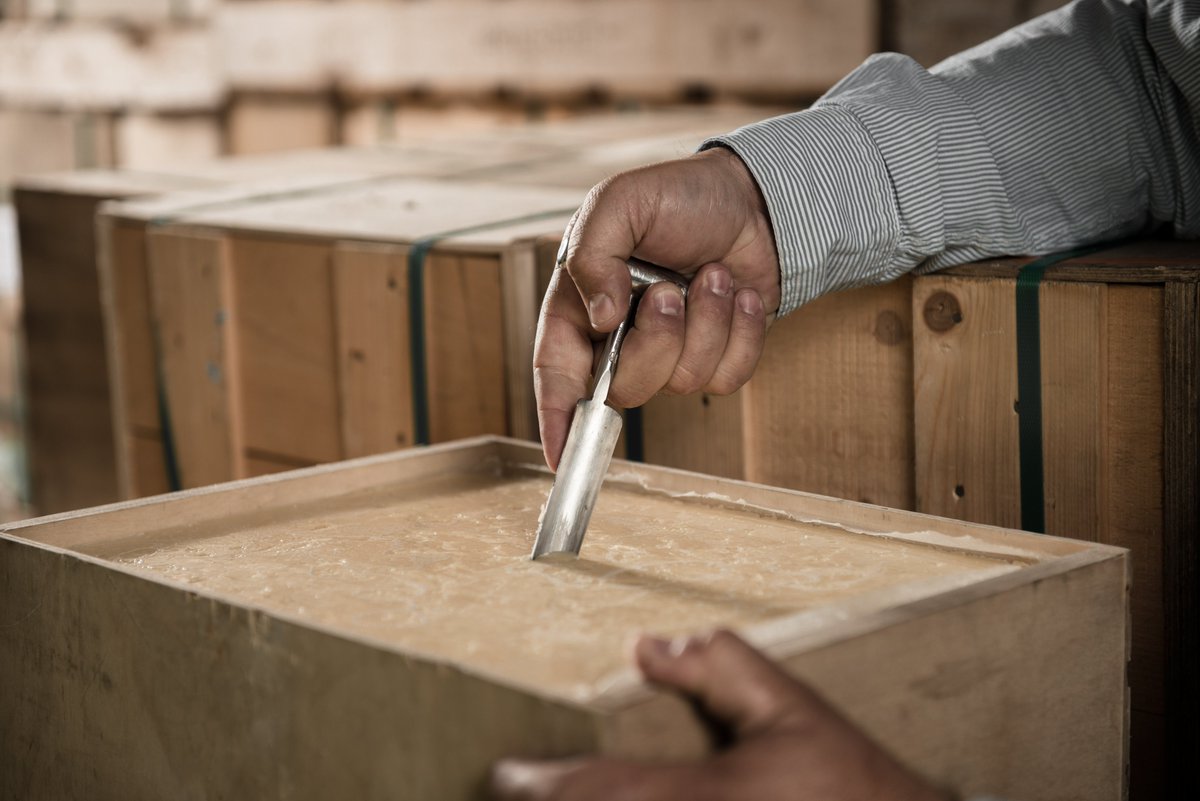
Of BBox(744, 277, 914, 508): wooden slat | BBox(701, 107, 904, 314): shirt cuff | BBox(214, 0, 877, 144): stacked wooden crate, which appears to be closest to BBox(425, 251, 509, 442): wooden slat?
BBox(744, 277, 914, 508): wooden slat

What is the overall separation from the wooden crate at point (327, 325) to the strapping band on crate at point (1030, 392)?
0.63 m

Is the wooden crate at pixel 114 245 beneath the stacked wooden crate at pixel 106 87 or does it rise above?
beneath

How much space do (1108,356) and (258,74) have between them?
4.03 meters

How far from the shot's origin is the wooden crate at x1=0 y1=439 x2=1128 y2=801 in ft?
2.98

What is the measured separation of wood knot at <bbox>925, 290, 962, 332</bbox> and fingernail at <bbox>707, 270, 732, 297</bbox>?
0.30m

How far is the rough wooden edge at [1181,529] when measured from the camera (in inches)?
53.4

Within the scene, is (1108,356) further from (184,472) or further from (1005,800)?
(184,472)

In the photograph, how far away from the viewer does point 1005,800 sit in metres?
1.01

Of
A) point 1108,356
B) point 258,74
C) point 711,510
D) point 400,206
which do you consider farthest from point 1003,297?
point 258,74

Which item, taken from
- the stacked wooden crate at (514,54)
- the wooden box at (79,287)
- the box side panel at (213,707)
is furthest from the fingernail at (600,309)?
the stacked wooden crate at (514,54)

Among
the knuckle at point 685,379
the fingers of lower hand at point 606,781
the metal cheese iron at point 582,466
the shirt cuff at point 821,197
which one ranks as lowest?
the fingers of lower hand at point 606,781

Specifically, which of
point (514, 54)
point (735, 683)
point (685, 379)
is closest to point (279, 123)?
point (514, 54)

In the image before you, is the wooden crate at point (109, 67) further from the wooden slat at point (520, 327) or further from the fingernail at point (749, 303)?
the fingernail at point (749, 303)

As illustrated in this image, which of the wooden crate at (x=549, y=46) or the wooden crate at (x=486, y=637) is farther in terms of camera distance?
the wooden crate at (x=549, y=46)
